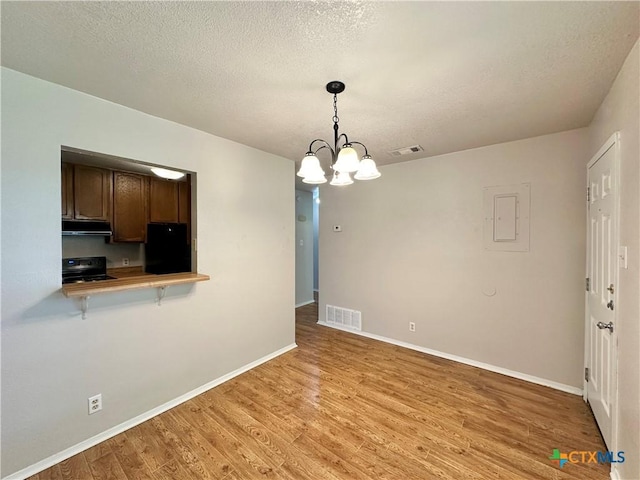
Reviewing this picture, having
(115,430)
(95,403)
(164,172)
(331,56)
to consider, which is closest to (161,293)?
(95,403)

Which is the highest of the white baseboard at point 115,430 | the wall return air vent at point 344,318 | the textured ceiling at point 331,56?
the textured ceiling at point 331,56

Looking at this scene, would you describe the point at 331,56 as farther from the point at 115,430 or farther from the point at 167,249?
the point at 115,430

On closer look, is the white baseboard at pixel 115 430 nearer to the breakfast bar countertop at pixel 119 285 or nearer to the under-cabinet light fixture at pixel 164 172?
the breakfast bar countertop at pixel 119 285

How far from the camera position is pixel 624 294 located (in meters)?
1.56

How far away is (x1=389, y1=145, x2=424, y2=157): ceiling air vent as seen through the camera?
3014mm

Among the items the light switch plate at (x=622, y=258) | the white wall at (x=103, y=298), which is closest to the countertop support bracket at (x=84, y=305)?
the white wall at (x=103, y=298)

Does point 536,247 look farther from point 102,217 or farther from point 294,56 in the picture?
point 102,217

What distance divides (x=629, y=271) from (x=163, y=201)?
446cm

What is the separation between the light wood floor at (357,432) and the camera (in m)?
1.70

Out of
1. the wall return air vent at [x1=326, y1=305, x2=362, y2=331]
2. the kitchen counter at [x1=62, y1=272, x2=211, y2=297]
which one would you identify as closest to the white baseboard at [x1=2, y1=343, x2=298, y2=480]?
the kitchen counter at [x1=62, y1=272, x2=211, y2=297]

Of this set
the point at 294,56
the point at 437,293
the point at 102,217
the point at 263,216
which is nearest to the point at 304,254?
the point at 263,216

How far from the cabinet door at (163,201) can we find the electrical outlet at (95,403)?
2.21m

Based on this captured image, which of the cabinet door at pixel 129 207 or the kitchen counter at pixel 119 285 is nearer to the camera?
the kitchen counter at pixel 119 285

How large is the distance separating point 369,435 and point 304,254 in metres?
4.15
